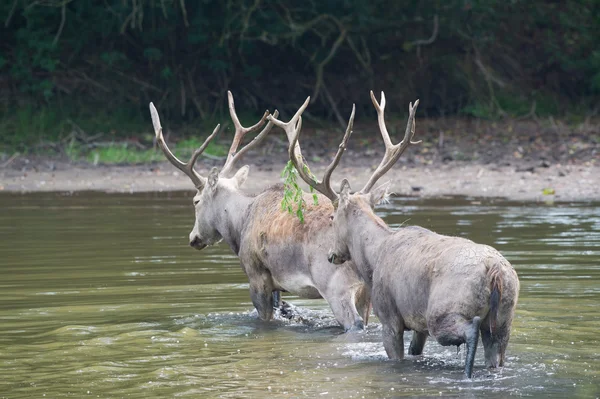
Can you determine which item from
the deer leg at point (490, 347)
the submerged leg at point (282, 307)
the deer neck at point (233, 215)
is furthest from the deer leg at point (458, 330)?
the deer neck at point (233, 215)

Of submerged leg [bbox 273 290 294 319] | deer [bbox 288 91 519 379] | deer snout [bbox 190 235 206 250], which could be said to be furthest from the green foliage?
deer snout [bbox 190 235 206 250]

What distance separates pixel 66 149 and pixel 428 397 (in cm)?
1434

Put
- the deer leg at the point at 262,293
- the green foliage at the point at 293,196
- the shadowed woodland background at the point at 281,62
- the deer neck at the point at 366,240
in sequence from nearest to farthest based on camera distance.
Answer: the deer neck at the point at 366,240 → the green foliage at the point at 293,196 → the deer leg at the point at 262,293 → the shadowed woodland background at the point at 281,62

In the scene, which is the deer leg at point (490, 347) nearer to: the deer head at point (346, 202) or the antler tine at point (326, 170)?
the deer head at point (346, 202)

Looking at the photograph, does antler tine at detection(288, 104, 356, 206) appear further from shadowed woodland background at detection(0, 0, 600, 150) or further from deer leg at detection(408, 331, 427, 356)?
shadowed woodland background at detection(0, 0, 600, 150)

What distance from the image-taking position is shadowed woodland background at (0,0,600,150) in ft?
71.8

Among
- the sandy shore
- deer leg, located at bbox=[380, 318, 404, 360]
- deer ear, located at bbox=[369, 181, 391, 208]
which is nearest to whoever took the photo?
deer leg, located at bbox=[380, 318, 404, 360]

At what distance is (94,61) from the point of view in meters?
22.8

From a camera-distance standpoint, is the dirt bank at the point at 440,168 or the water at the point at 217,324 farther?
the dirt bank at the point at 440,168

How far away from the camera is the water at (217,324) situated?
23.3ft

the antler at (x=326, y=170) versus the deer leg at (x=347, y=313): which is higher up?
the antler at (x=326, y=170)

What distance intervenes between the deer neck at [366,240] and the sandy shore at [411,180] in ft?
27.5

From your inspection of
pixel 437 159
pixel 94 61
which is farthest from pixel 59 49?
pixel 437 159

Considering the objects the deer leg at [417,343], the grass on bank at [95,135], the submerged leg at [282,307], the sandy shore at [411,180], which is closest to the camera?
the deer leg at [417,343]
